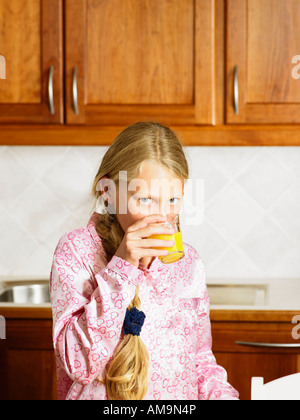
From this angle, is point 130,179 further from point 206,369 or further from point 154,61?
point 154,61

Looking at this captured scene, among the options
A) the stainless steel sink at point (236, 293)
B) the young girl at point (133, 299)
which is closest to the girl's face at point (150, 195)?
the young girl at point (133, 299)

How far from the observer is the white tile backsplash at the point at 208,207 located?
246cm

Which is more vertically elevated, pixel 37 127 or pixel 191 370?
pixel 37 127

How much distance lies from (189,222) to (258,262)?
1.12ft

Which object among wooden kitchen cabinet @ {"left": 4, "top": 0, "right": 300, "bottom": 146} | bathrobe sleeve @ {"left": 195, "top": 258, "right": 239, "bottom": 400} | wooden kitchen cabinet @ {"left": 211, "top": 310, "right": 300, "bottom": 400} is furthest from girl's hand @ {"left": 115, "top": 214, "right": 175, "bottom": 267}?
wooden kitchen cabinet @ {"left": 4, "top": 0, "right": 300, "bottom": 146}

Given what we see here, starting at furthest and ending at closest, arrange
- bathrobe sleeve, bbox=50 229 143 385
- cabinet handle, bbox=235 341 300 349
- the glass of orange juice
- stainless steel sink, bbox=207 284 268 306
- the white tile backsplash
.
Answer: the white tile backsplash < stainless steel sink, bbox=207 284 268 306 < cabinet handle, bbox=235 341 300 349 < the glass of orange juice < bathrobe sleeve, bbox=50 229 143 385

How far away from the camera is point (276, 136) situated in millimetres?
2176

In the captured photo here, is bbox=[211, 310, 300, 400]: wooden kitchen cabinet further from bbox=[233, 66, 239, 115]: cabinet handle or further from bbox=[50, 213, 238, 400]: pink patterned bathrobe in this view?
bbox=[233, 66, 239, 115]: cabinet handle

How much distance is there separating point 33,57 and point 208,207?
3.10 ft

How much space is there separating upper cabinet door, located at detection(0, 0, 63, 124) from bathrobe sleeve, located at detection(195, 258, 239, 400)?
106 centimetres

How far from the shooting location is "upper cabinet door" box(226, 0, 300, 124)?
2.08 metres

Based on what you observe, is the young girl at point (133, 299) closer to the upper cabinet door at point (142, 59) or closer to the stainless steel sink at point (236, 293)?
the upper cabinet door at point (142, 59)
